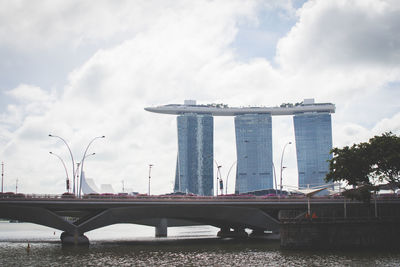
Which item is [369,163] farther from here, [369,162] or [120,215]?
[120,215]

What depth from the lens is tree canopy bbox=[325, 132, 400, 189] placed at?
79.2 m

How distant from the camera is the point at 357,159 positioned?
8094 centimetres

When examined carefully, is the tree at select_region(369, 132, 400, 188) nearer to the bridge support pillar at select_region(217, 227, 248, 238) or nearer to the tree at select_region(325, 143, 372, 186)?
the tree at select_region(325, 143, 372, 186)

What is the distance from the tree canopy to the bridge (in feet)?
16.4

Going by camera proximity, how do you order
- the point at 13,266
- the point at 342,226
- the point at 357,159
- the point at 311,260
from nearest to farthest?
1. the point at 13,266
2. the point at 311,260
3. the point at 342,226
4. the point at 357,159

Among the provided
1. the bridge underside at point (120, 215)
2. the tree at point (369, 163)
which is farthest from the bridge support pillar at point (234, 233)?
the tree at point (369, 163)

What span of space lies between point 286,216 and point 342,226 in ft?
26.7

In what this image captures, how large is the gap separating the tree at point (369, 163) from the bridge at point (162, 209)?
5.00 metres

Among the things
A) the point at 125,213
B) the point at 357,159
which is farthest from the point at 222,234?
the point at 357,159

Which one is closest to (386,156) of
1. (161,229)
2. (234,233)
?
(234,233)

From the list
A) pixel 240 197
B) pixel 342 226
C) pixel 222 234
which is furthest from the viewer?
pixel 222 234

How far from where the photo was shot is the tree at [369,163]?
79125 millimetres

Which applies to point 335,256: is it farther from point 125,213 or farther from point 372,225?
point 125,213

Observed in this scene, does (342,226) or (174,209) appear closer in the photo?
(342,226)
